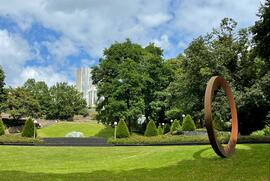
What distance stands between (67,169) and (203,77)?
24.7 meters

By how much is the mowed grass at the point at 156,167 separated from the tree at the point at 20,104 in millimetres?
58779

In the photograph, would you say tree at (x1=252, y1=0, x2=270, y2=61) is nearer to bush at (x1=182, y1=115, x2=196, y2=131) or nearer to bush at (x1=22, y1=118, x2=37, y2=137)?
bush at (x1=182, y1=115, x2=196, y2=131)

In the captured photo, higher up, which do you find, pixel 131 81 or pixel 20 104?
pixel 131 81

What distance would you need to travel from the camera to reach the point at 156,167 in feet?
58.7

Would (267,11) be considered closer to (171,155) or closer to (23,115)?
(171,155)

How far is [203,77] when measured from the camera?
1609 inches

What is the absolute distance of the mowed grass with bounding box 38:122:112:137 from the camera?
236 feet

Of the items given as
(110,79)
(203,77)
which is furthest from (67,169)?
(110,79)

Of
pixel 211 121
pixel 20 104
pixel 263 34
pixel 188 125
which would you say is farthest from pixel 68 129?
pixel 211 121

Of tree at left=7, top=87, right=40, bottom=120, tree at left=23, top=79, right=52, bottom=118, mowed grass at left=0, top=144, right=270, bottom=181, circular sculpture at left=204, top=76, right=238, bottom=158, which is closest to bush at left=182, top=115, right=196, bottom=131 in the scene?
mowed grass at left=0, top=144, right=270, bottom=181

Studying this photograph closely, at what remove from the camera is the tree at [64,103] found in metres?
96.2

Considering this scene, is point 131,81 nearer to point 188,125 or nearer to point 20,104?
point 188,125

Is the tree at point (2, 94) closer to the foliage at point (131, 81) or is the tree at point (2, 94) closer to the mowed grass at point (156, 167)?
the foliage at point (131, 81)

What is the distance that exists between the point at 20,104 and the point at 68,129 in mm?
12130
